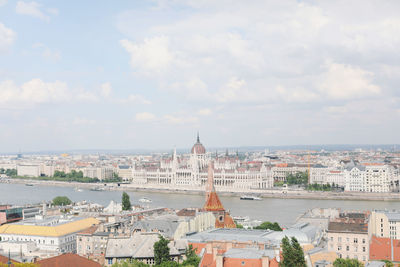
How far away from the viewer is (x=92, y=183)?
2527 inches

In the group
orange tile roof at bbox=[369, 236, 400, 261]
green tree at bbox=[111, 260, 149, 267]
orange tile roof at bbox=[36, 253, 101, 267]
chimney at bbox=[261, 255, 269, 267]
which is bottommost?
orange tile roof at bbox=[369, 236, 400, 261]

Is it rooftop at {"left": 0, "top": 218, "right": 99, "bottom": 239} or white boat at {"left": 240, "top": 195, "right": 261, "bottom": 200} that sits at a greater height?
rooftop at {"left": 0, "top": 218, "right": 99, "bottom": 239}

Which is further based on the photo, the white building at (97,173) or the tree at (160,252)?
the white building at (97,173)

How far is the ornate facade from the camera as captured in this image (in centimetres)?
5706

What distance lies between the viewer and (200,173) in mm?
60812

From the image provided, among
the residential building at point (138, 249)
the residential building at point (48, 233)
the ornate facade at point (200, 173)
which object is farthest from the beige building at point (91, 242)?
the ornate facade at point (200, 173)

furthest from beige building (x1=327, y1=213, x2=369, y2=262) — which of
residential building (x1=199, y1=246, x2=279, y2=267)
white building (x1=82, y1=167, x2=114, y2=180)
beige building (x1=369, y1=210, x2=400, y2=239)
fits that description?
white building (x1=82, y1=167, x2=114, y2=180)

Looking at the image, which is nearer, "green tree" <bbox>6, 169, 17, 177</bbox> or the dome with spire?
the dome with spire

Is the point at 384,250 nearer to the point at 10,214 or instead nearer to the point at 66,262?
the point at 66,262

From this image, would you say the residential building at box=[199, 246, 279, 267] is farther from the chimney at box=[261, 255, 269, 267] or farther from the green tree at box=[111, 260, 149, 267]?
the green tree at box=[111, 260, 149, 267]

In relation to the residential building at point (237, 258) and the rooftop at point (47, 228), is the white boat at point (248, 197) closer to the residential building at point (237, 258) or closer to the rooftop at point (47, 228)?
the rooftop at point (47, 228)

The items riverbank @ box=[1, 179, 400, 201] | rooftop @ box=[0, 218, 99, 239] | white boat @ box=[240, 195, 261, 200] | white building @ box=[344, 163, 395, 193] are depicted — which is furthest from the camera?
white building @ box=[344, 163, 395, 193]

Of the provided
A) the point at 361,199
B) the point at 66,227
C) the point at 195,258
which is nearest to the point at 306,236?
the point at 195,258

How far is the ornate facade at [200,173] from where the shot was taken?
2247 inches
